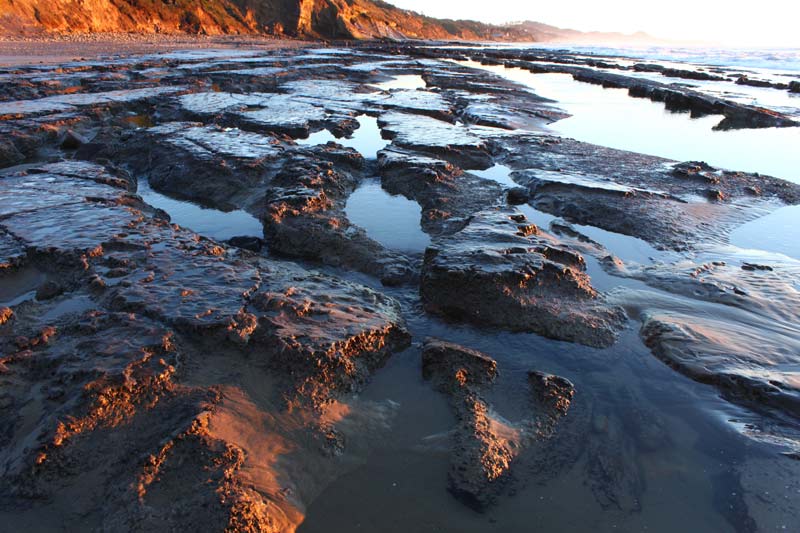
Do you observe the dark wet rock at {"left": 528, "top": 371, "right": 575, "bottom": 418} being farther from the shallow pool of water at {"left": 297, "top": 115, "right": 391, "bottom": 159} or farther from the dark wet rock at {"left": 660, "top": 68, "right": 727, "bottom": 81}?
the dark wet rock at {"left": 660, "top": 68, "right": 727, "bottom": 81}

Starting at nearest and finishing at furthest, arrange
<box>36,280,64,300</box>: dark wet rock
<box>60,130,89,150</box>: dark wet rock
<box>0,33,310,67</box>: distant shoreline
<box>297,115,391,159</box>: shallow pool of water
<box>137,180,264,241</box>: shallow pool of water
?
<box>36,280,64,300</box>: dark wet rock, <box>137,180,264,241</box>: shallow pool of water, <box>60,130,89,150</box>: dark wet rock, <box>297,115,391,159</box>: shallow pool of water, <box>0,33,310,67</box>: distant shoreline

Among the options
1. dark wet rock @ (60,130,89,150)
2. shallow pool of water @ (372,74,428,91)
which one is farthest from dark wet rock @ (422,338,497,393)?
shallow pool of water @ (372,74,428,91)

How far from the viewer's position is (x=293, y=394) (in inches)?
82.8

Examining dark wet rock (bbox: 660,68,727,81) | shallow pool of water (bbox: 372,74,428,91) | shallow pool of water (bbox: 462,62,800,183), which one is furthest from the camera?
dark wet rock (bbox: 660,68,727,81)

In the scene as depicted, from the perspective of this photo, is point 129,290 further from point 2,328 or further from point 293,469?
point 293,469

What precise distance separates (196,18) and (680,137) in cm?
3938

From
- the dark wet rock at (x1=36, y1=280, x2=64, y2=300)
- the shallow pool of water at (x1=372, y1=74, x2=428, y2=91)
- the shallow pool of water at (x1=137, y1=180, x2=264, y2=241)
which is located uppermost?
the dark wet rock at (x1=36, y1=280, x2=64, y2=300)

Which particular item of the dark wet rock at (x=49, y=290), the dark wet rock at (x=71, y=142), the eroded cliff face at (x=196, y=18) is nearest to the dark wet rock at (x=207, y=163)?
the dark wet rock at (x=71, y=142)

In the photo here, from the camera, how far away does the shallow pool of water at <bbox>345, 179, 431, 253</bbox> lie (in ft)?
13.2

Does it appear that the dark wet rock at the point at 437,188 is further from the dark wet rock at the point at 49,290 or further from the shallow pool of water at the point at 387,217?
the dark wet rock at the point at 49,290

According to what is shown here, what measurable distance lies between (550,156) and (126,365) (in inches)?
246

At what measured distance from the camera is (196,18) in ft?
118

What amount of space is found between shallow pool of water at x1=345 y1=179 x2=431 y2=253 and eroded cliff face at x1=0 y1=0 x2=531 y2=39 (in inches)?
1015

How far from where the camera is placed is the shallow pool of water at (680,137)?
24.1ft
